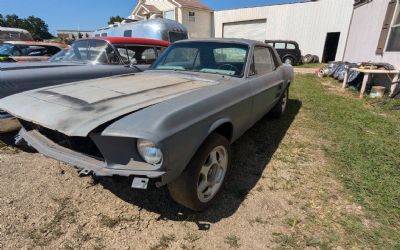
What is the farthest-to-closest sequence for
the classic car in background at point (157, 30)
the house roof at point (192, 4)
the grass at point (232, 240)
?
the house roof at point (192, 4) → the classic car in background at point (157, 30) → the grass at point (232, 240)

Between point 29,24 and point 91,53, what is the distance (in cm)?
5718

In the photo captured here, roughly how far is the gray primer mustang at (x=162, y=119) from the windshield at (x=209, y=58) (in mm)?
14

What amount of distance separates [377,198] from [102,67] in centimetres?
463

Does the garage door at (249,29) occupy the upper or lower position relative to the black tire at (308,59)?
upper

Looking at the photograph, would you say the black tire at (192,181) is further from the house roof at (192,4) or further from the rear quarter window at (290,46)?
the house roof at (192,4)

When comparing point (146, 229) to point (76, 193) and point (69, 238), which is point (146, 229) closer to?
point (69, 238)

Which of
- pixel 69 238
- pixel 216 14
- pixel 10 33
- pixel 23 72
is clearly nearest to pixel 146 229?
pixel 69 238

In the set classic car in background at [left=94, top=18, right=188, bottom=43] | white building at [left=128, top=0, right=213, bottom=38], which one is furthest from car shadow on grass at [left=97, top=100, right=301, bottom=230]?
white building at [left=128, top=0, right=213, bottom=38]

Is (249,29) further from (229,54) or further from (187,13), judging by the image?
(229,54)

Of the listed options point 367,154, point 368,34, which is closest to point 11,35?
point 368,34

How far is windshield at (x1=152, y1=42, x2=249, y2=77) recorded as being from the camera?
337cm

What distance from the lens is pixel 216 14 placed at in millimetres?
23922

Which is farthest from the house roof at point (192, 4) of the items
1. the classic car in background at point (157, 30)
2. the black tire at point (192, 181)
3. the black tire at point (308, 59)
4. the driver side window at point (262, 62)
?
the black tire at point (192, 181)

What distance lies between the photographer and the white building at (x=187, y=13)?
75.7 feet
